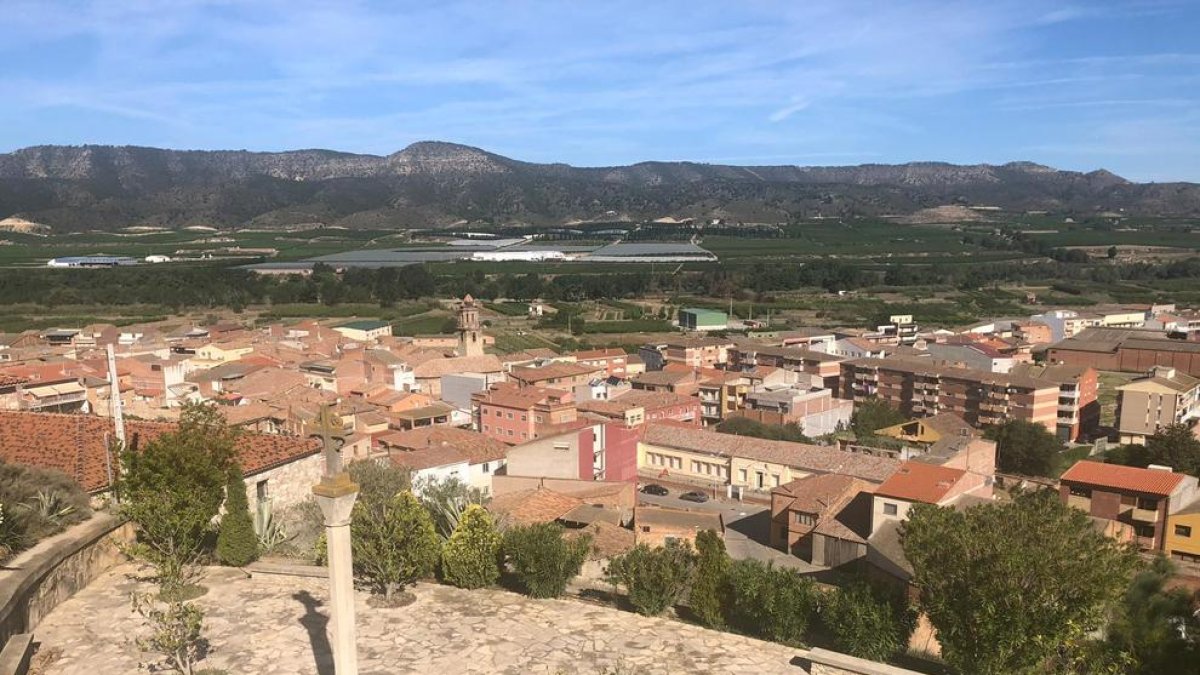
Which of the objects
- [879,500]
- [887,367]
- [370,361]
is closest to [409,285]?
[370,361]

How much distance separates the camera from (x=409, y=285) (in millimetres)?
96000

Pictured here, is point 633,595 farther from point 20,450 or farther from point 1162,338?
point 1162,338

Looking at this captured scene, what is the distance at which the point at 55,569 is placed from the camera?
29.4 ft

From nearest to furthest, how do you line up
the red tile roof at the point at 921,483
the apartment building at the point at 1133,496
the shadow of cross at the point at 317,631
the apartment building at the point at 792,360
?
the shadow of cross at the point at 317,631, the red tile roof at the point at 921,483, the apartment building at the point at 1133,496, the apartment building at the point at 792,360

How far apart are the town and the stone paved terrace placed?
1520 mm

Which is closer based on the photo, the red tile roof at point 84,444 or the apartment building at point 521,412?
the red tile roof at point 84,444

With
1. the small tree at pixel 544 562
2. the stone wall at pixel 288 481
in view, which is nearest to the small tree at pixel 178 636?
the small tree at pixel 544 562

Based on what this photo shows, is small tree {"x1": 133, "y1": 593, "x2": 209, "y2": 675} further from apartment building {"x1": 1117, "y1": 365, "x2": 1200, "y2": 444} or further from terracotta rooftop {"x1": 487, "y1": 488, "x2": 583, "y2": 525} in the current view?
apartment building {"x1": 1117, "y1": 365, "x2": 1200, "y2": 444}

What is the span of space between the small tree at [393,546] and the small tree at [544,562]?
1.03 metres

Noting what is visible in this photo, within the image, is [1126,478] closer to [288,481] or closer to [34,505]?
[288,481]

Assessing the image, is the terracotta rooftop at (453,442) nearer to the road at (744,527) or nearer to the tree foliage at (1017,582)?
the road at (744,527)

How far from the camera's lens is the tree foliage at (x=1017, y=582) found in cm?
739

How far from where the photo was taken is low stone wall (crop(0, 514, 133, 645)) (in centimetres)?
780

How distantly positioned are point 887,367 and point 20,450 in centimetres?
4448
